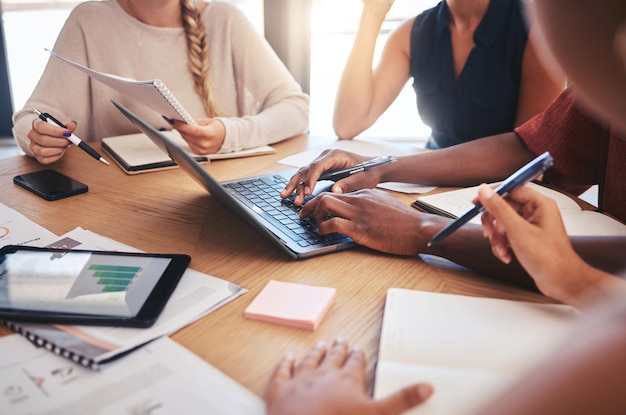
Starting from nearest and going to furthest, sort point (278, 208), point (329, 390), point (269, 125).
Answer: point (329, 390) < point (278, 208) < point (269, 125)

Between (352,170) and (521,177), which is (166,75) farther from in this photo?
(521,177)

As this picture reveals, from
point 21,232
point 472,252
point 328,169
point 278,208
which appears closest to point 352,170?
point 328,169

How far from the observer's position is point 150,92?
98cm

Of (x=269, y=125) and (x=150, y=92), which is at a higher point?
(x=150, y=92)

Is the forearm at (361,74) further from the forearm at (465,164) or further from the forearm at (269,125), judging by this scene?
the forearm at (465,164)

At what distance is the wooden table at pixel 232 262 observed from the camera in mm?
528

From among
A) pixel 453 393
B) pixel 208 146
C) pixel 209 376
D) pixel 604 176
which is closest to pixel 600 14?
pixel 453 393

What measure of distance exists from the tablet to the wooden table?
0.04 metres

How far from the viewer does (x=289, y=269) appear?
68 cm

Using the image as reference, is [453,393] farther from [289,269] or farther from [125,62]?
[125,62]

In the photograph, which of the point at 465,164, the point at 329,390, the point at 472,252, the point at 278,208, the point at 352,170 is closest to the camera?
the point at 329,390

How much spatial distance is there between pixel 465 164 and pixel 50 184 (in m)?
0.85

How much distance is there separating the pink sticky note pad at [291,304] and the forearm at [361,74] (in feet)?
3.08

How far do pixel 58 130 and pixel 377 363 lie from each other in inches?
35.3
